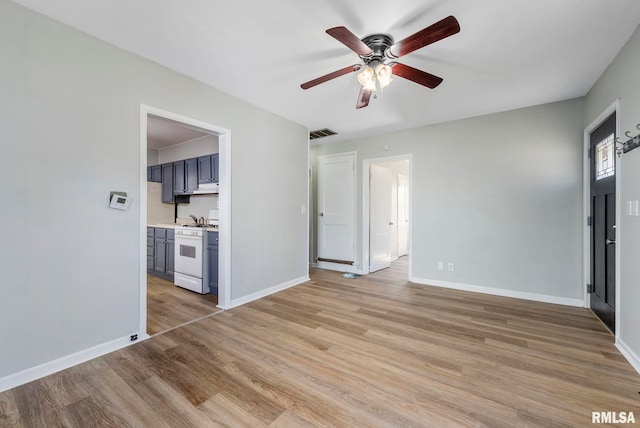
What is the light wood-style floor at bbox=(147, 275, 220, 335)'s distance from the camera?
2.79 m

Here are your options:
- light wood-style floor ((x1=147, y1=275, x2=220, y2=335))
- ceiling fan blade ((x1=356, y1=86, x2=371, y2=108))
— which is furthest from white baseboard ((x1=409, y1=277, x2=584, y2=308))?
light wood-style floor ((x1=147, y1=275, x2=220, y2=335))

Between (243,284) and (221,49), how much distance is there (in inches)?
102

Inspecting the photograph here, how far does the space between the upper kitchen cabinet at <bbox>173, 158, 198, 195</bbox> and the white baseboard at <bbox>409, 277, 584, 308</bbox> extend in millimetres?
4208

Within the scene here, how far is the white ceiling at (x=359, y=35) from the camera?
181cm

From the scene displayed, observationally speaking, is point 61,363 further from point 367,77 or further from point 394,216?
point 394,216

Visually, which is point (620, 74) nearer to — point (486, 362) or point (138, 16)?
point (486, 362)

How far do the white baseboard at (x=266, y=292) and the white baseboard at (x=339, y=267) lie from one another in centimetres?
94

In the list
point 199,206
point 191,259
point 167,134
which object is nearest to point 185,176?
point 199,206

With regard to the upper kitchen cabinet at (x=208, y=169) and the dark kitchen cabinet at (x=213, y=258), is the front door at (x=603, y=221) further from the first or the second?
the upper kitchen cabinet at (x=208, y=169)

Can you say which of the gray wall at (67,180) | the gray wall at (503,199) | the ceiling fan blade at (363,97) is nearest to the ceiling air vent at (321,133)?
the gray wall at (503,199)

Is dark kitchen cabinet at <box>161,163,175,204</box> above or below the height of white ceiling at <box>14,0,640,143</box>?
below

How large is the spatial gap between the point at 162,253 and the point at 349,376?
3845 millimetres

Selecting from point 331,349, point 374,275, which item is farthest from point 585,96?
point 331,349

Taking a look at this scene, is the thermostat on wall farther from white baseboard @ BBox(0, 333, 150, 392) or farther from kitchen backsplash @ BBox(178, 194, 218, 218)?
kitchen backsplash @ BBox(178, 194, 218, 218)
